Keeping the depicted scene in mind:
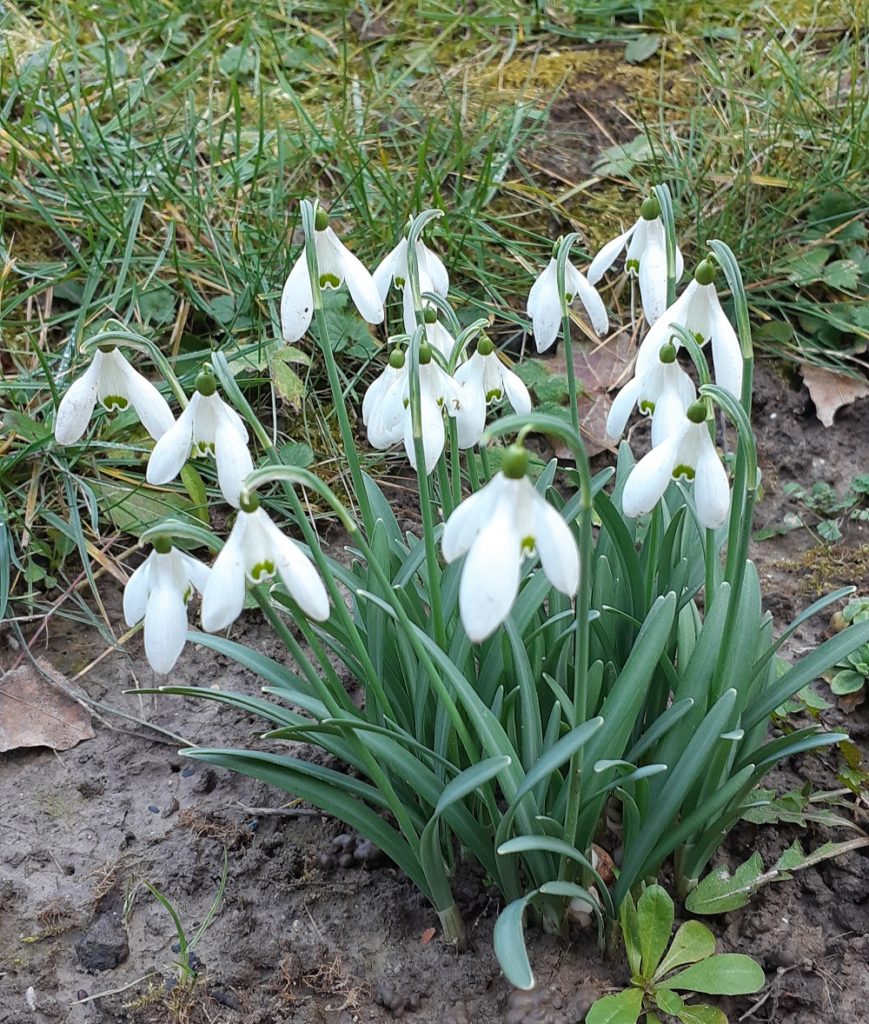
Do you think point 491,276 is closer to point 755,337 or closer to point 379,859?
point 755,337

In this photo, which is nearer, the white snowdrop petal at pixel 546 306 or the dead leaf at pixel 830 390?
the white snowdrop petal at pixel 546 306

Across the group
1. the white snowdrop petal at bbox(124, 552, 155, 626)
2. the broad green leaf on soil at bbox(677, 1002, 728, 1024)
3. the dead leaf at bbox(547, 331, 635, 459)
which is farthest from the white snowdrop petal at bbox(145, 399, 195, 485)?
the dead leaf at bbox(547, 331, 635, 459)

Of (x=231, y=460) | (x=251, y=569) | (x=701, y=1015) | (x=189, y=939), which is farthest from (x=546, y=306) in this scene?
(x=189, y=939)

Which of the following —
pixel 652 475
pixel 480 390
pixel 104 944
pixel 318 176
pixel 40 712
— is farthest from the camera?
pixel 318 176

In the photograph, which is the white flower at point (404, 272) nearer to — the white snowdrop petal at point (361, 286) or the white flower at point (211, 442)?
the white snowdrop petal at point (361, 286)

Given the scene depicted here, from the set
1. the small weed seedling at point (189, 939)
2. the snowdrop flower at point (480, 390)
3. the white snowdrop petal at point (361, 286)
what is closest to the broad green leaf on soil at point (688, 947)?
the small weed seedling at point (189, 939)

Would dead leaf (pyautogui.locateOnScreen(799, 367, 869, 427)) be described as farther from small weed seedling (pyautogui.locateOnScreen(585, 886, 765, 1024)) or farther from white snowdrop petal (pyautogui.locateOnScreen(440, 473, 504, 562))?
white snowdrop petal (pyautogui.locateOnScreen(440, 473, 504, 562))

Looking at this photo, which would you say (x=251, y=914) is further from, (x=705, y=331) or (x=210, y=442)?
(x=705, y=331)
